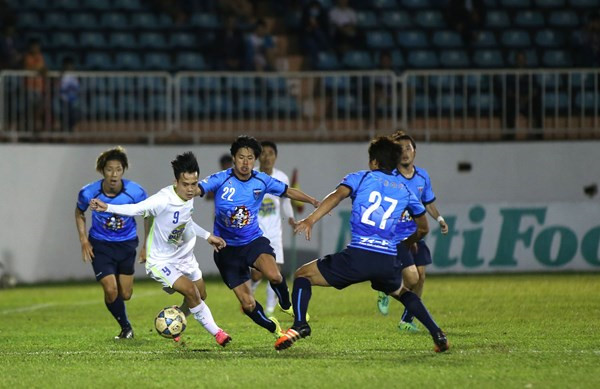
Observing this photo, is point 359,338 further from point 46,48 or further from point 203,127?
point 46,48

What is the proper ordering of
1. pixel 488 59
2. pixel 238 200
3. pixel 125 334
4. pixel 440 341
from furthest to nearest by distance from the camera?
pixel 488 59 → pixel 125 334 → pixel 238 200 → pixel 440 341

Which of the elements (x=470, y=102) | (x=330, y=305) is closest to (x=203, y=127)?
(x=470, y=102)

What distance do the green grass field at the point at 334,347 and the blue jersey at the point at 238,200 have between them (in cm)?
108

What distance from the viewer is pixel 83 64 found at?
24.6 m

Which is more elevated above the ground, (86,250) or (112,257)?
(86,250)

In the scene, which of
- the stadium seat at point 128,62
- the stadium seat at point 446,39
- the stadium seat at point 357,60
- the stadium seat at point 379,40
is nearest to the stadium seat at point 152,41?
the stadium seat at point 128,62

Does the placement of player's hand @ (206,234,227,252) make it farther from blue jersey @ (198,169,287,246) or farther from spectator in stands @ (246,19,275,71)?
spectator in stands @ (246,19,275,71)

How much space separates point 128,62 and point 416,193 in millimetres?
12372

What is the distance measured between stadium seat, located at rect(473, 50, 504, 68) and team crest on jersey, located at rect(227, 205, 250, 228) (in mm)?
12769

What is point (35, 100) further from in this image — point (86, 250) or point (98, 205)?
point (98, 205)

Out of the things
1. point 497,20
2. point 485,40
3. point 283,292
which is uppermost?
point 497,20

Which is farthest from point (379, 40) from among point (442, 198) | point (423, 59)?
point (442, 198)

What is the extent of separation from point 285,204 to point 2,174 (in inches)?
329

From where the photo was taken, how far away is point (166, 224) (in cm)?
1188
